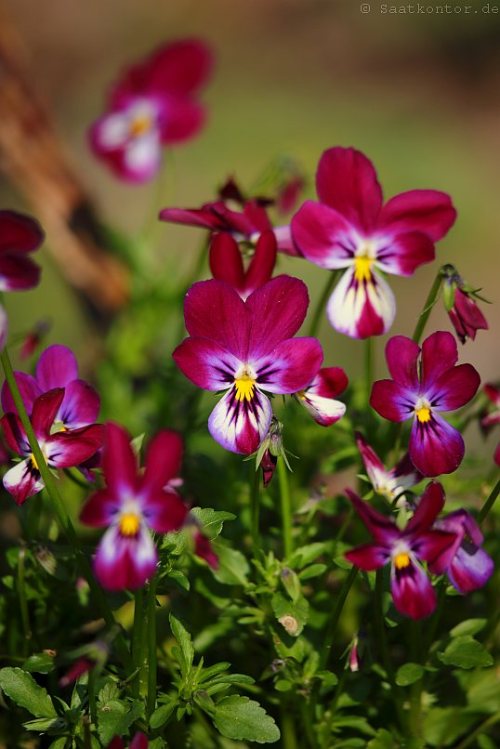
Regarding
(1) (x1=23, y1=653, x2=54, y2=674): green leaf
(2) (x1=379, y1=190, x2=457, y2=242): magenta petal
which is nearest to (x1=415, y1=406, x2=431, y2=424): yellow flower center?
(2) (x1=379, y1=190, x2=457, y2=242): magenta petal

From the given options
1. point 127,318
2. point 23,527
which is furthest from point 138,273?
point 23,527

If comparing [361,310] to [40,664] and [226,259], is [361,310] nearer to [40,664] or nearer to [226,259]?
[226,259]

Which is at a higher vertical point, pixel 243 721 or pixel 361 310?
pixel 361 310

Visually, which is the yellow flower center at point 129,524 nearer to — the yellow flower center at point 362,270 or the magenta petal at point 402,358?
the magenta petal at point 402,358

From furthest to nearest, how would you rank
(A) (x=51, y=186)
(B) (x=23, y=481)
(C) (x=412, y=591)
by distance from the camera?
1. (A) (x=51, y=186)
2. (B) (x=23, y=481)
3. (C) (x=412, y=591)

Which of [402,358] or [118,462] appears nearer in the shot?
[118,462]

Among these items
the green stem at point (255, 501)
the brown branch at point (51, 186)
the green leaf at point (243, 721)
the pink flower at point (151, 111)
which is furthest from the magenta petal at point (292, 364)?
the brown branch at point (51, 186)

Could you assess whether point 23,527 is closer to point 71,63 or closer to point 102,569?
point 102,569

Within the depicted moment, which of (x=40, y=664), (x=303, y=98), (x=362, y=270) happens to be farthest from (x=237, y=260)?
(x=303, y=98)
